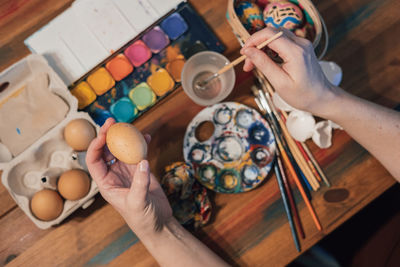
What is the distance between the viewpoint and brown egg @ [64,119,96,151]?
94 cm

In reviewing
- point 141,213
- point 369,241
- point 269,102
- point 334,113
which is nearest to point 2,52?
point 141,213

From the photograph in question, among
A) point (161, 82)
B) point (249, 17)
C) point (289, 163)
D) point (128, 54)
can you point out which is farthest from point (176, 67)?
point (289, 163)

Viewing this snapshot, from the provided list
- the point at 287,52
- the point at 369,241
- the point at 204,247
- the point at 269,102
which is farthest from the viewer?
the point at 369,241

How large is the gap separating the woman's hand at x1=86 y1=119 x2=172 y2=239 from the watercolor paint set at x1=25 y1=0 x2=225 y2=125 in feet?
0.65

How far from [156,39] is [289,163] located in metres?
0.65

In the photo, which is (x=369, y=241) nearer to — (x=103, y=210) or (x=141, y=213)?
(x=141, y=213)

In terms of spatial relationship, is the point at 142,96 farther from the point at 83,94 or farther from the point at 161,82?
the point at 83,94

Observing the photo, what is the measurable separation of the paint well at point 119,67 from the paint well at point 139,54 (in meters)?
0.02

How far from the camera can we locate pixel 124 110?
105 cm

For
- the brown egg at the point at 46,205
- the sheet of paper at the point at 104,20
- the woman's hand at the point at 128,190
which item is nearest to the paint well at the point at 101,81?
the sheet of paper at the point at 104,20

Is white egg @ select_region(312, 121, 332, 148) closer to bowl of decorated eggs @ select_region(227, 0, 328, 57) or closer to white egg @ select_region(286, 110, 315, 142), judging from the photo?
white egg @ select_region(286, 110, 315, 142)

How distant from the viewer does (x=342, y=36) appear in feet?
3.63

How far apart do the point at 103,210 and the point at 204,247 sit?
14.4 inches

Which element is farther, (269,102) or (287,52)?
(269,102)
